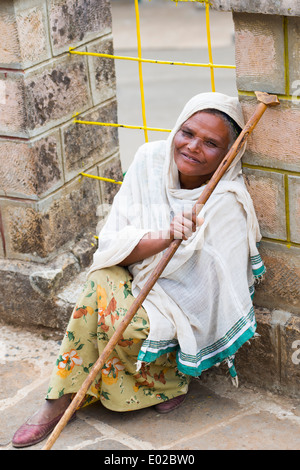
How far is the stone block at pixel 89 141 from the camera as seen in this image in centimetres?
417

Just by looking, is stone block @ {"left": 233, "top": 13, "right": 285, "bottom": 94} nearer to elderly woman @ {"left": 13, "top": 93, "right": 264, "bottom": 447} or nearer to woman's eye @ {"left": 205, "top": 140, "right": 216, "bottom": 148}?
elderly woman @ {"left": 13, "top": 93, "right": 264, "bottom": 447}

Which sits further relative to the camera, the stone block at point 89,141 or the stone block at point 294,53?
the stone block at point 89,141

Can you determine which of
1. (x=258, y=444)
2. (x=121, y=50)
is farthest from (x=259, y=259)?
(x=121, y=50)

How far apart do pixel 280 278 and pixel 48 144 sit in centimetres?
135

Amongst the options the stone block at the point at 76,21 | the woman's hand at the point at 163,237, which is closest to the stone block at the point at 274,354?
the woman's hand at the point at 163,237

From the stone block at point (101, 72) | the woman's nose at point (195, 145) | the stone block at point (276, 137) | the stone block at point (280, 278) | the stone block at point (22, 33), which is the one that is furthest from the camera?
the stone block at point (101, 72)

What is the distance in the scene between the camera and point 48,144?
403 centimetres

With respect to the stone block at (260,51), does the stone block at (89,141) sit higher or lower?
lower

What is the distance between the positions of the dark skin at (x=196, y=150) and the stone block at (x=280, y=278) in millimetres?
440

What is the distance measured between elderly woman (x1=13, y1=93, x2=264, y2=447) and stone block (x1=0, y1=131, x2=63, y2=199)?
66 cm

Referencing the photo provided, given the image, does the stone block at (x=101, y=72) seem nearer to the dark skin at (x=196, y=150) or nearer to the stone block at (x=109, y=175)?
the stone block at (x=109, y=175)

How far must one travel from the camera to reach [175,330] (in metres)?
3.36

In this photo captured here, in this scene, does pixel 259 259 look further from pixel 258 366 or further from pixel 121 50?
pixel 121 50
